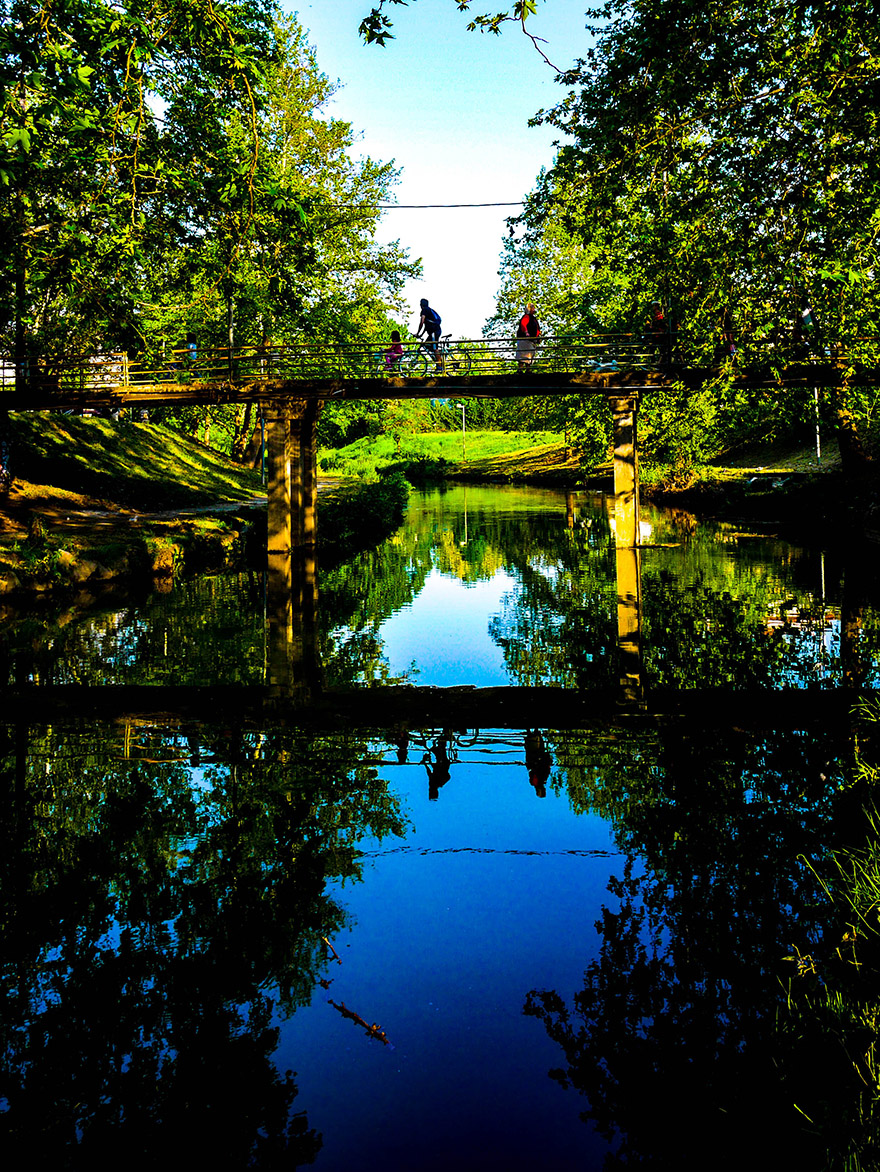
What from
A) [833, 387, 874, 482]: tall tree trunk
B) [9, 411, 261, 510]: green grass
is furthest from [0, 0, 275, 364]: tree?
[833, 387, 874, 482]: tall tree trunk

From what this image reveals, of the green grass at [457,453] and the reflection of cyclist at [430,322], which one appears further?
the green grass at [457,453]

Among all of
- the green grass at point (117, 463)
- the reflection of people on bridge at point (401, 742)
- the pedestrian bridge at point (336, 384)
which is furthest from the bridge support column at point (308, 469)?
the reflection of people on bridge at point (401, 742)

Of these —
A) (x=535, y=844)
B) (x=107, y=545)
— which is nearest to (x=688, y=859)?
(x=535, y=844)

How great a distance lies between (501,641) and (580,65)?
10482mm

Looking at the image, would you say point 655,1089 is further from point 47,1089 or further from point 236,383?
point 236,383

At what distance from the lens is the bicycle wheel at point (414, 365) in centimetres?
2559

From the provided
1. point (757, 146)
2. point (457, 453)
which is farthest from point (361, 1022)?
point (457, 453)

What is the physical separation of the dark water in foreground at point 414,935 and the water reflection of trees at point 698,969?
2cm

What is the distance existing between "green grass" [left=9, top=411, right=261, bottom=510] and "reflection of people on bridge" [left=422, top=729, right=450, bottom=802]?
24224mm

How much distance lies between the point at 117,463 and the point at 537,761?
1173 inches

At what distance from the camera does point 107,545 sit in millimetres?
22734

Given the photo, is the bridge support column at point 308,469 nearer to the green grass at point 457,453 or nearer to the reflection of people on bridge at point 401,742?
the reflection of people on bridge at point 401,742

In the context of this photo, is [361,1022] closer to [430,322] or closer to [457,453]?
[430,322]

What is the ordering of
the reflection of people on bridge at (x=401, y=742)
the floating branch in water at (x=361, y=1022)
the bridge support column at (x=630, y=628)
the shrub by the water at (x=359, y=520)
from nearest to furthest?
1. the floating branch in water at (x=361, y=1022)
2. the reflection of people on bridge at (x=401, y=742)
3. the bridge support column at (x=630, y=628)
4. the shrub by the water at (x=359, y=520)
